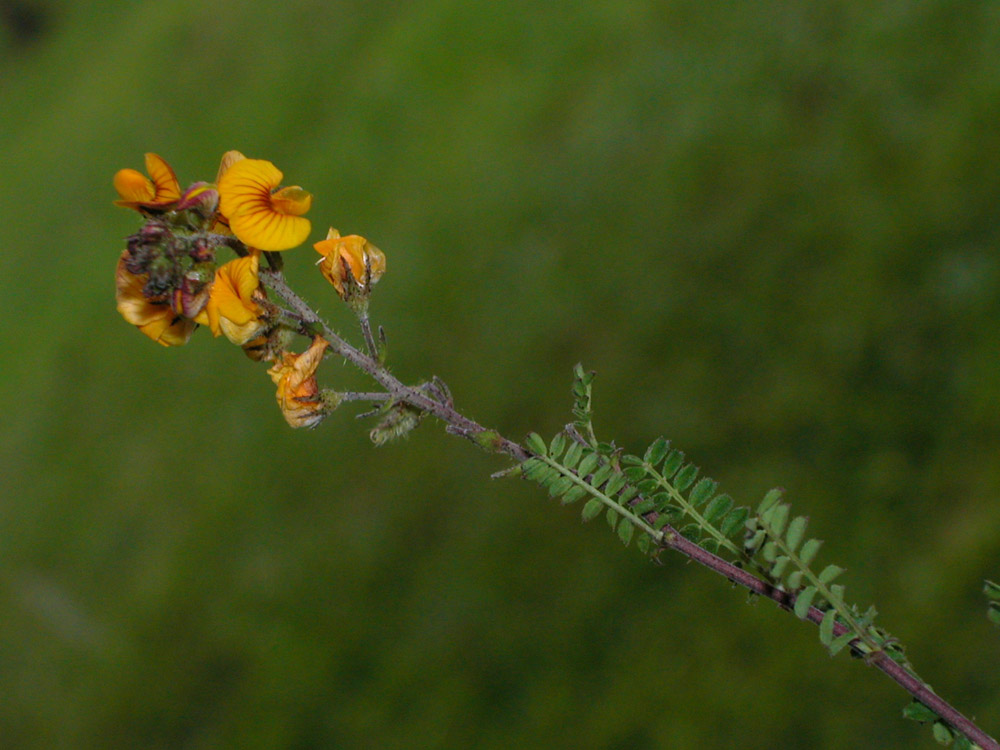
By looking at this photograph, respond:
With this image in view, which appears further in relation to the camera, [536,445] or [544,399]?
[544,399]

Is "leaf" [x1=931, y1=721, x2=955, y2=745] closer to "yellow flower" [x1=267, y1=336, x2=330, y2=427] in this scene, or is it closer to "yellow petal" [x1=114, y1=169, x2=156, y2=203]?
"yellow flower" [x1=267, y1=336, x2=330, y2=427]

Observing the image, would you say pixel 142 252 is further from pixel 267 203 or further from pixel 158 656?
pixel 158 656

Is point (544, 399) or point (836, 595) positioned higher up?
point (544, 399)

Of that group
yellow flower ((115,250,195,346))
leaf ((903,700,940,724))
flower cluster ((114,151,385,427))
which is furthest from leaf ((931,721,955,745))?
yellow flower ((115,250,195,346))

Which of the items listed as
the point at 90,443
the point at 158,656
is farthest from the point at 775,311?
the point at 90,443

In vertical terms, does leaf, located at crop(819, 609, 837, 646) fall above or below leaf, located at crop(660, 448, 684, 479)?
below

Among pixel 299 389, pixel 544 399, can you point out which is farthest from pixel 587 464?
pixel 544 399

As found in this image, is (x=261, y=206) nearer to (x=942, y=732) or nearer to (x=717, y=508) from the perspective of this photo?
(x=717, y=508)
